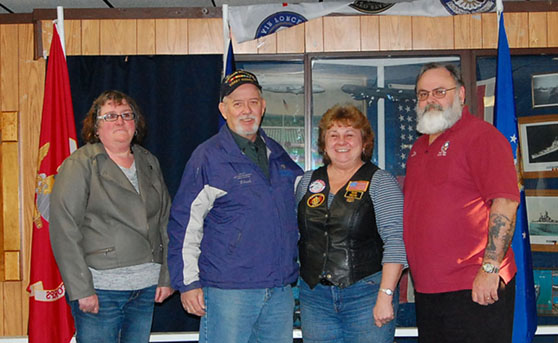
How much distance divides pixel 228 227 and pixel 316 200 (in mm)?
393

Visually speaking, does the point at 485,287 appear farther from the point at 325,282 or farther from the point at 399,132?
the point at 399,132

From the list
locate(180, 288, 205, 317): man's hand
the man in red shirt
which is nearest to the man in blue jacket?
locate(180, 288, 205, 317): man's hand

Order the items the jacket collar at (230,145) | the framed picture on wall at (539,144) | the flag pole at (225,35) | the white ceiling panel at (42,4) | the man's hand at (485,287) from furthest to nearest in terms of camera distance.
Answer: the framed picture on wall at (539,144) < the white ceiling panel at (42,4) < the flag pole at (225,35) < the jacket collar at (230,145) < the man's hand at (485,287)

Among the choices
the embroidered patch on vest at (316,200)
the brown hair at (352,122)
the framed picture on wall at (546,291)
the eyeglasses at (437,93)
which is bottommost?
the framed picture on wall at (546,291)

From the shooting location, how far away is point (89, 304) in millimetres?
2057

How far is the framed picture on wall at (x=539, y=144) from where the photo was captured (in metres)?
3.47

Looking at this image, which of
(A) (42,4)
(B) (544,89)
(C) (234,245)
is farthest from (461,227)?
(A) (42,4)

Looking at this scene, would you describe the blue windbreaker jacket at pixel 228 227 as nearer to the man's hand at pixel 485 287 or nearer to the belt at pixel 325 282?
the belt at pixel 325 282

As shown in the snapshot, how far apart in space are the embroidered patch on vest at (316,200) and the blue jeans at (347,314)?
0.34m

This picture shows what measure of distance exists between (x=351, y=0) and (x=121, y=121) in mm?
1853

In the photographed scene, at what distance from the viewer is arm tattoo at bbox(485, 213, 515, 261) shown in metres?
1.86

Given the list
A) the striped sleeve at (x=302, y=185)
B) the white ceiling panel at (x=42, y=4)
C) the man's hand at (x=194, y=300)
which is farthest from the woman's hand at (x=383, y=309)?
the white ceiling panel at (x=42, y=4)

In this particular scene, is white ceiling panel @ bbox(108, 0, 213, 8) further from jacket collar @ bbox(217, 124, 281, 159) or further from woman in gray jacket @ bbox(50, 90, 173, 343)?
jacket collar @ bbox(217, 124, 281, 159)

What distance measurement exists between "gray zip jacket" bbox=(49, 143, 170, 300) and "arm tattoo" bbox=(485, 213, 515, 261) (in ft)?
4.55
